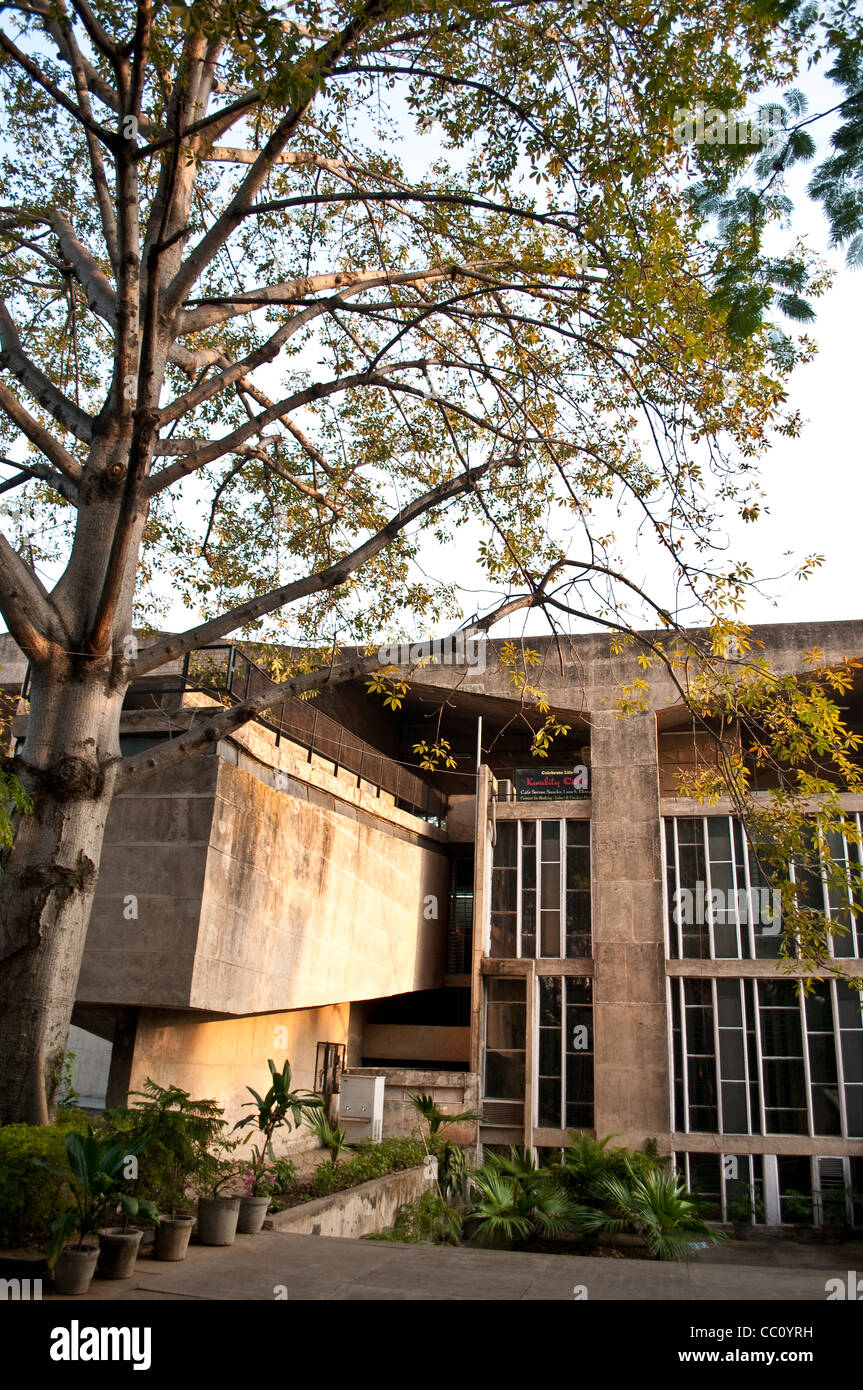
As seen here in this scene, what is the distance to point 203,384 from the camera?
862 cm

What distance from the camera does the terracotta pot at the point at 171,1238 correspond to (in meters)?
6.45

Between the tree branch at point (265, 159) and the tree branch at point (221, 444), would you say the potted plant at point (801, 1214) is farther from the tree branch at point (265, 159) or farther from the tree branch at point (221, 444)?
the tree branch at point (265, 159)

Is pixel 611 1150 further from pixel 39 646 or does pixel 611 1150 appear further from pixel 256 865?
pixel 39 646

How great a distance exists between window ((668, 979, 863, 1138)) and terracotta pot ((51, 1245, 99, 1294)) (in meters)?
15.1

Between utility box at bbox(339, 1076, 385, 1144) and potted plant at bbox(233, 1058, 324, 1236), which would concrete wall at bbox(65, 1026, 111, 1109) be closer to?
utility box at bbox(339, 1076, 385, 1144)

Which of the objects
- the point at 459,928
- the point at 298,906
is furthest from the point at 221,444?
the point at 459,928

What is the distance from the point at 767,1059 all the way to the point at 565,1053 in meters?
3.74

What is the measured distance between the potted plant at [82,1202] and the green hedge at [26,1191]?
74 mm

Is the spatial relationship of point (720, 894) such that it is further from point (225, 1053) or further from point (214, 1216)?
point (214, 1216)

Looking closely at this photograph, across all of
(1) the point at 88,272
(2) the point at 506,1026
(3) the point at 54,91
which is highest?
(1) the point at 88,272

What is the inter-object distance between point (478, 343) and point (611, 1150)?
Answer: 14.1 meters

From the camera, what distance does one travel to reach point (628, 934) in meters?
19.5

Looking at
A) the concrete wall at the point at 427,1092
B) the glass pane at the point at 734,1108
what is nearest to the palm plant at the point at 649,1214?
the glass pane at the point at 734,1108
